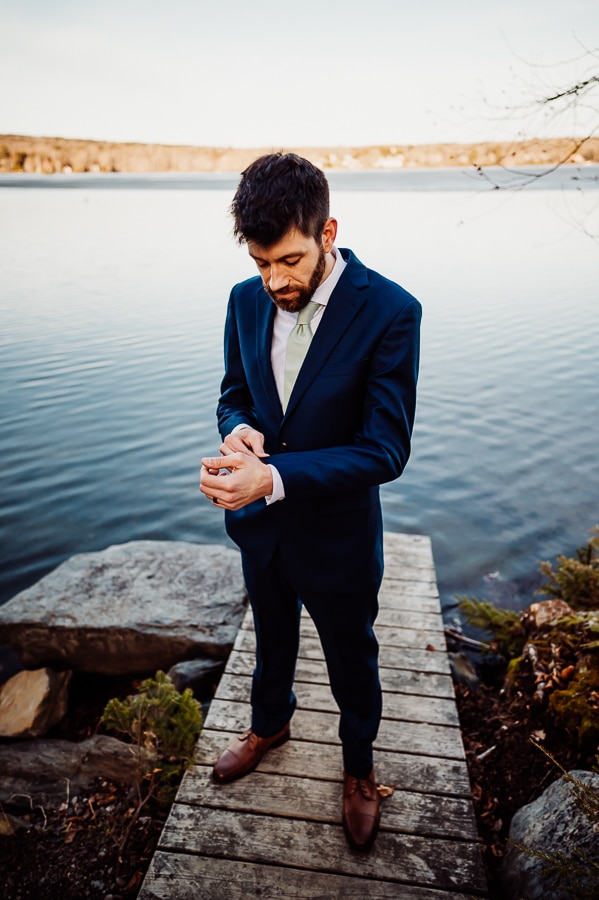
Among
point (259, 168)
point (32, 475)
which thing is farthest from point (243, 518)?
point (32, 475)

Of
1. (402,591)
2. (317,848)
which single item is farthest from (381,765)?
(402,591)

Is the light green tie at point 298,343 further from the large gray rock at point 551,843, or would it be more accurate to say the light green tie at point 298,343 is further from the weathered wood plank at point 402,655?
the weathered wood plank at point 402,655

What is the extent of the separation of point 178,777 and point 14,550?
4714 millimetres

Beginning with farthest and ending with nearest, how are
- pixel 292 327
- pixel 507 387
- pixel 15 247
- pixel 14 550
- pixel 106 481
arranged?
1. pixel 15 247
2. pixel 507 387
3. pixel 106 481
4. pixel 14 550
5. pixel 292 327

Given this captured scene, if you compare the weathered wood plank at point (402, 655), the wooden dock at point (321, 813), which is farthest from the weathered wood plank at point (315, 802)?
the weathered wood plank at point (402, 655)

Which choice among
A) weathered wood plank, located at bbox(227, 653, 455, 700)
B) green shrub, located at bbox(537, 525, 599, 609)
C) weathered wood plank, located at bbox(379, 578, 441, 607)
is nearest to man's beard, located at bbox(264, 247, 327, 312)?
weathered wood plank, located at bbox(227, 653, 455, 700)

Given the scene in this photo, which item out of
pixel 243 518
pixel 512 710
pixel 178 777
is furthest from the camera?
pixel 512 710

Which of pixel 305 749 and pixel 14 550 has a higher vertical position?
pixel 305 749

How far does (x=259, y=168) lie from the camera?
1.97 metres

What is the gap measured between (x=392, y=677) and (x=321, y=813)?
1.02m

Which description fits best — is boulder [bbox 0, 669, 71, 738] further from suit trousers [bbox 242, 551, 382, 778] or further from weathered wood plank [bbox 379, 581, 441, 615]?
weathered wood plank [bbox 379, 581, 441, 615]

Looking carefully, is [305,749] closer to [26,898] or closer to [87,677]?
[26,898]

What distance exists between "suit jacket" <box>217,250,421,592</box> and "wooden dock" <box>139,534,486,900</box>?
3.86 feet

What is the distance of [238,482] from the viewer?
195cm
